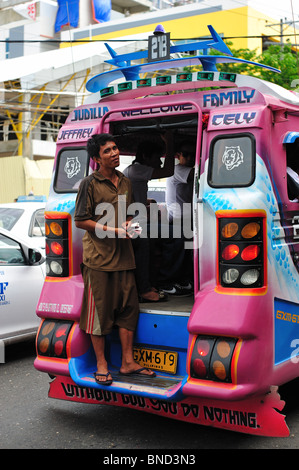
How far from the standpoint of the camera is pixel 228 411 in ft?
13.2

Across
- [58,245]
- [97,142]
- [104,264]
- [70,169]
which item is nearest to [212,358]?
[104,264]

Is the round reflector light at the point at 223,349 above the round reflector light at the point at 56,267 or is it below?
below

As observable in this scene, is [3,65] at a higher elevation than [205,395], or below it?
higher

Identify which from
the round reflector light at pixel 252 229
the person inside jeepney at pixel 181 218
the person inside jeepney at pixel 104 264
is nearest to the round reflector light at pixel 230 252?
the round reflector light at pixel 252 229

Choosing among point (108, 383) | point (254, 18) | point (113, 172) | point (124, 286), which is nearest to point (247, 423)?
point (108, 383)

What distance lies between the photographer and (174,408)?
4234mm

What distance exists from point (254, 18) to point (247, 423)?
92.3ft

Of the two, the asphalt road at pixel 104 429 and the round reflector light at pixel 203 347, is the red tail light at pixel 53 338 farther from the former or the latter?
the round reflector light at pixel 203 347

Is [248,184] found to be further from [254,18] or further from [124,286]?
[254,18]

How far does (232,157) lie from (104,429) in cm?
223

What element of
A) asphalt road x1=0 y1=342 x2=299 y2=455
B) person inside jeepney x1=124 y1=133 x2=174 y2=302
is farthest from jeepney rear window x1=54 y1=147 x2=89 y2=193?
asphalt road x1=0 y1=342 x2=299 y2=455

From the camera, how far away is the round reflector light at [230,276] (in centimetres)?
396

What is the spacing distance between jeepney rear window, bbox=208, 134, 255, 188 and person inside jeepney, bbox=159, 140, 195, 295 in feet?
3.96

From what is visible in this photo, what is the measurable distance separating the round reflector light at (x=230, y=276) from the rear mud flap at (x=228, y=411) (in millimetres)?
769
